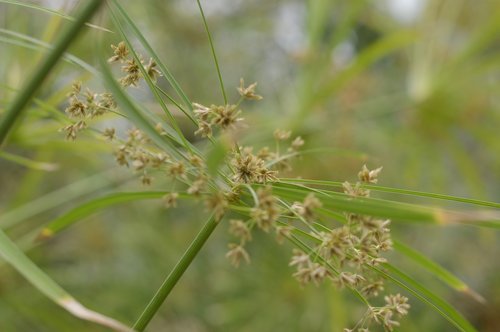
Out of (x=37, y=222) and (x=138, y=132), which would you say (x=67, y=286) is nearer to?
(x=37, y=222)

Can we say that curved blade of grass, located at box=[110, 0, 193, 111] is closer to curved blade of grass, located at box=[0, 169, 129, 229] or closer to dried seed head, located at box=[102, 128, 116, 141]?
dried seed head, located at box=[102, 128, 116, 141]

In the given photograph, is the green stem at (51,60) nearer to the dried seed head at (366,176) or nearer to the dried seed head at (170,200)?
the dried seed head at (170,200)

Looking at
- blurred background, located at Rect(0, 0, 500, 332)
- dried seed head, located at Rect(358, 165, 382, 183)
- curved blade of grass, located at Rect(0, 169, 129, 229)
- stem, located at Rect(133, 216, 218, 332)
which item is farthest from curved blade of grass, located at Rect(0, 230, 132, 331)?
curved blade of grass, located at Rect(0, 169, 129, 229)

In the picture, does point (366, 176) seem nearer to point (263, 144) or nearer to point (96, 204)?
point (96, 204)

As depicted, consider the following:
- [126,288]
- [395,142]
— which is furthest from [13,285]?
[395,142]

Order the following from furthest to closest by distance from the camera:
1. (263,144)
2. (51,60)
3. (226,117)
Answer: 1. (263,144)
2. (226,117)
3. (51,60)

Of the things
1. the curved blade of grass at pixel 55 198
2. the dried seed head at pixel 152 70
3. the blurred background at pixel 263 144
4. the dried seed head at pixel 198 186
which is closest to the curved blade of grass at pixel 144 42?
the dried seed head at pixel 152 70

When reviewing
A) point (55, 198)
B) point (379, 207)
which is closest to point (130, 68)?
point (379, 207)

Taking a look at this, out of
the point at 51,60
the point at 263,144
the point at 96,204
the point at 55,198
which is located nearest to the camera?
the point at 51,60
